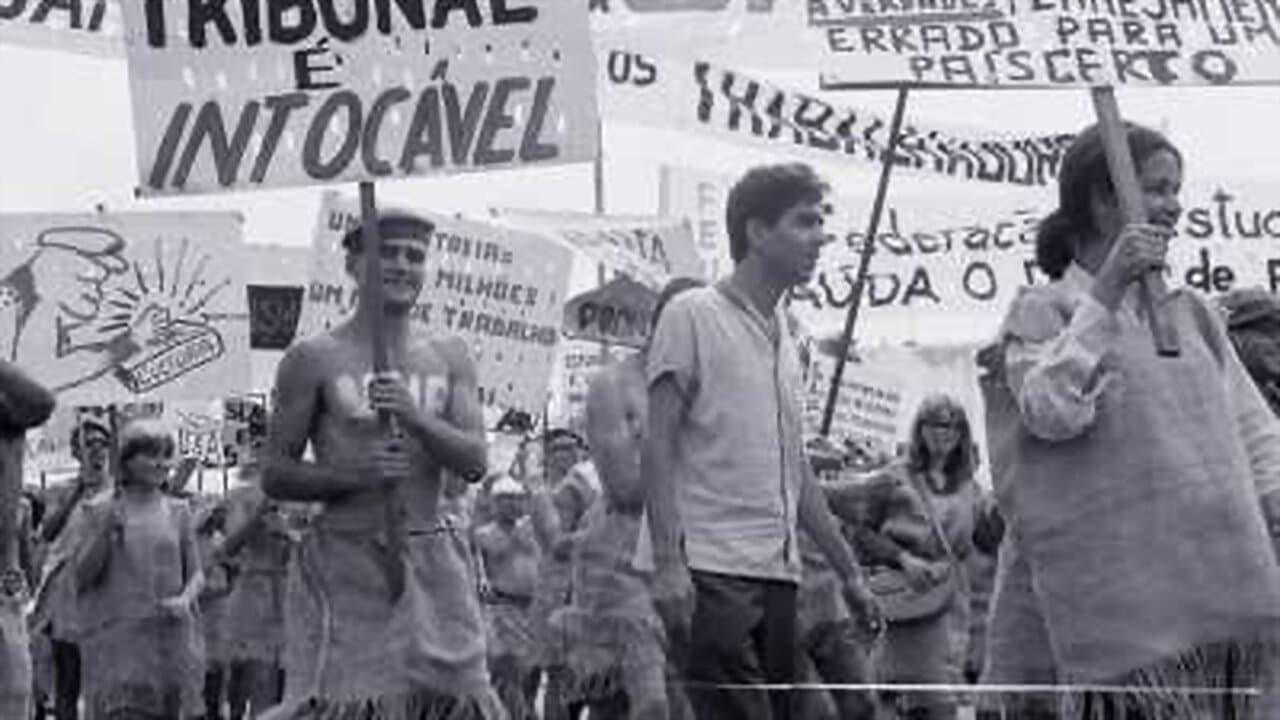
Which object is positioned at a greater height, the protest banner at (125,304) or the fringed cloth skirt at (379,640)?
the protest banner at (125,304)

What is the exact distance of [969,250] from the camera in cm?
2188

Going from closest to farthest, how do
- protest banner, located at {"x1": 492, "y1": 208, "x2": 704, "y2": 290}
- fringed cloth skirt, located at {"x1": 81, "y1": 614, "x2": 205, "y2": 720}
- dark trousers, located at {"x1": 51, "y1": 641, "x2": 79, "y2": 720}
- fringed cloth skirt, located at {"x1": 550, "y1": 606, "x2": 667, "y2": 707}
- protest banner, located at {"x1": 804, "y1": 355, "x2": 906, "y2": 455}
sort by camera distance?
fringed cloth skirt, located at {"x1": 550, "y1": 606, "x2": 667, "y2": 707} < fringed cloth skirt, located at {"x1": 81, "y1": 614, "x2": 205, "y2": 720} < dark trousers, located at {"x1": 51, "y1": 641, "x2": 79, "y2": 720} < protest banner, located at {"x1": 492, "y1": 208, "x2": 704, "y2": 290} < protest banner, located at {"x1": 804, "y1": 355, "x2": 906, "y2": 455}

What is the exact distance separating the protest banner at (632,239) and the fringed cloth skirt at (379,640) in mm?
9991

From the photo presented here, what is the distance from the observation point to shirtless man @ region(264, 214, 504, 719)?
326 inches

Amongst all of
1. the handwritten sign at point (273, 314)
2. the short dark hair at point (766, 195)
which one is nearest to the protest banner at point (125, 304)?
the handwritten sign at point (273, 314)

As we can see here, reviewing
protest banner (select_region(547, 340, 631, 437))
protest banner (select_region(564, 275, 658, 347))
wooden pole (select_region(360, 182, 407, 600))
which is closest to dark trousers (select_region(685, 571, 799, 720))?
wooden pole (select_region(360, 182, 407, 600))

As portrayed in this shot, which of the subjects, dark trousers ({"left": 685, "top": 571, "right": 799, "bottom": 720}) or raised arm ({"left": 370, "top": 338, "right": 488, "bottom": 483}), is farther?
raised arm ({"left": 370, "top": 338, "right": 488, "bottom": 483})

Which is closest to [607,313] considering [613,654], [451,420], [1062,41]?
[613,654]

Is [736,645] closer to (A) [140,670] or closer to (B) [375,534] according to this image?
(B) [375,534]

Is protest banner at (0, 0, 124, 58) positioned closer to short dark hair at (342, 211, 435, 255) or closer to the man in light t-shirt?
short dark hair at (342, 211, 435, 255)

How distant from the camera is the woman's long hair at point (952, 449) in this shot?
13055mm

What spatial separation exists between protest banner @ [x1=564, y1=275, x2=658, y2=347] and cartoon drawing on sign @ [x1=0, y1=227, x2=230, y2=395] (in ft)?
9.38

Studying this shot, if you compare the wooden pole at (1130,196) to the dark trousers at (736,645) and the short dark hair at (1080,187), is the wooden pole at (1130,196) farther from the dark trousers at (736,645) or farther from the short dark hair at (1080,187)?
the dark trousers at (736,645)

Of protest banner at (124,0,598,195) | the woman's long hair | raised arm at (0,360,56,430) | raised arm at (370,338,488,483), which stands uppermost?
protest banner at (124,0,598,195)
